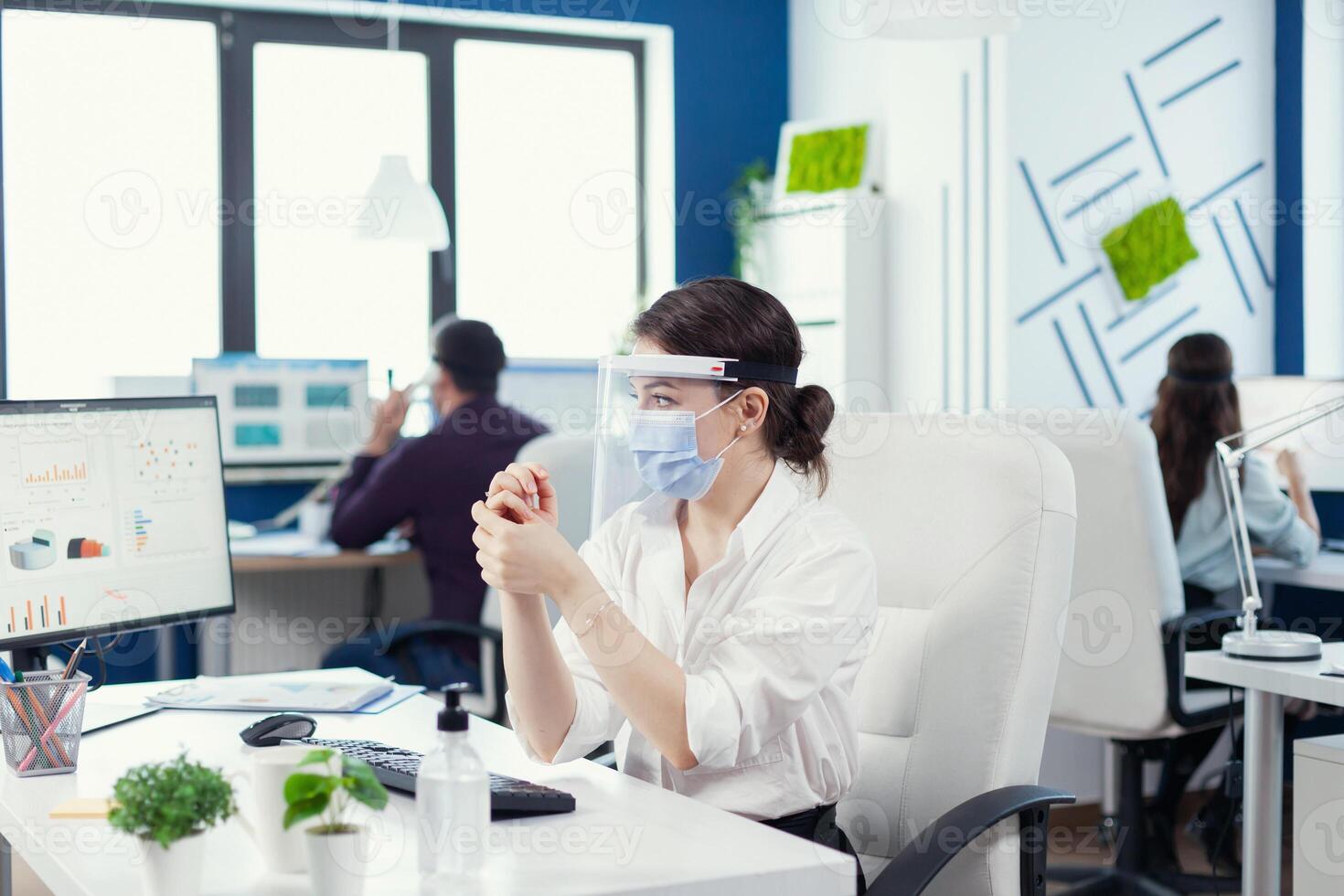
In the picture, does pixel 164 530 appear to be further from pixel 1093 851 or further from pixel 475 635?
pixel 1093 851

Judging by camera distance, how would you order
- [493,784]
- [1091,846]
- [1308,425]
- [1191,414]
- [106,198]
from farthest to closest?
[106,198] → [1091,846] → [1308,425] → [1191,414] → [493,784]

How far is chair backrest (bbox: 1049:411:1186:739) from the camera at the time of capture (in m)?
2.79

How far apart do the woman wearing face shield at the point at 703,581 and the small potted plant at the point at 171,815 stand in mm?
426

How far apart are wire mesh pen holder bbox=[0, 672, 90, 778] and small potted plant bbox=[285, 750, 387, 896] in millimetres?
568

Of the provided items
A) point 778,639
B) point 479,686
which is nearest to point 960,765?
point 778,639

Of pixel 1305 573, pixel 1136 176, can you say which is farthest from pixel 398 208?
pixel 1305 573

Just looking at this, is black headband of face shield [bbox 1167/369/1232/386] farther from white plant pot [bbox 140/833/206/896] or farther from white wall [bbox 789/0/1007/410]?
white plant pot [bbox 140/833/206/896]

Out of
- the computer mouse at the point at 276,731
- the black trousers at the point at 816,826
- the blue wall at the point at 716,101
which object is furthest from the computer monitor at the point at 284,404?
the black trousers at the point at 816,826

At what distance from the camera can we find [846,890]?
1166 millimetres

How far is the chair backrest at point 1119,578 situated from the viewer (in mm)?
2795

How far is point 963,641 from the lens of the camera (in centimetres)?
168

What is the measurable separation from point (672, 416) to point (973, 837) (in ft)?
1.84

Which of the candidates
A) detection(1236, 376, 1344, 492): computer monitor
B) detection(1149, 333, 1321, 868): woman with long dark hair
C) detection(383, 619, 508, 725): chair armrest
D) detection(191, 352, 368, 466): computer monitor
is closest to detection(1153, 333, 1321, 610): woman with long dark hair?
detection(1149, 333, 1321, 868): woman with long dark hair

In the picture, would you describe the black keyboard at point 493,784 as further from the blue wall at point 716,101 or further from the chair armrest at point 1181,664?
the blue wall at point 716,101
